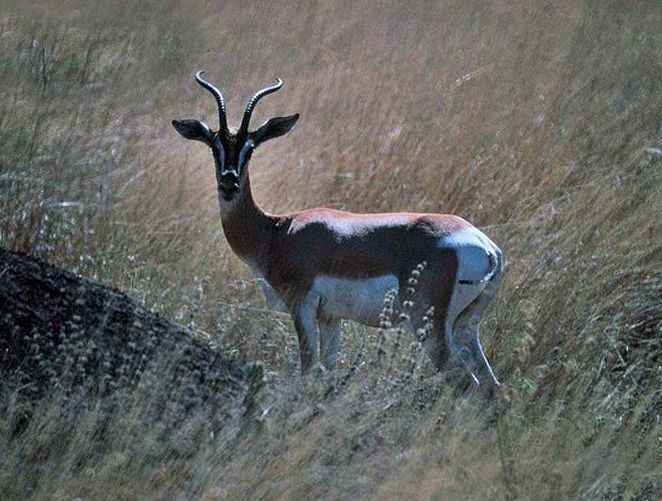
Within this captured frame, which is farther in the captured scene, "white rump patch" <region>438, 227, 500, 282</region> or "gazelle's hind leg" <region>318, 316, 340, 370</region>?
"gazelle's hind leg" <region>318, 316, 340, 370</region>

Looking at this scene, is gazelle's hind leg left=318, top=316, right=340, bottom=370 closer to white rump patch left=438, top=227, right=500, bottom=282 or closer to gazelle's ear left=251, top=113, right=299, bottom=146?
white rump patch left=438, top=227, right=500, bottom=282

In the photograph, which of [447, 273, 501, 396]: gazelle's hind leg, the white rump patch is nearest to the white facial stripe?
the white rump patch

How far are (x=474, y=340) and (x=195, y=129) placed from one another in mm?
1980

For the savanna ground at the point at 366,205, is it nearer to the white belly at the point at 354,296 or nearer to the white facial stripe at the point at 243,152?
the white belly at the point at 354,296

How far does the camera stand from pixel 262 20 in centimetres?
1508

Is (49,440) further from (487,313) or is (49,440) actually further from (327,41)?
(327,41)

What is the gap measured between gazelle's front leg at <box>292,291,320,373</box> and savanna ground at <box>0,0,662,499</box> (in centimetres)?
23

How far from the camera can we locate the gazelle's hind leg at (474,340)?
7516 millimetres

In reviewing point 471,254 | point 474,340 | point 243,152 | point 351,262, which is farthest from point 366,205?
point 471,254

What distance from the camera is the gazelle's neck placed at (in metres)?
8.31

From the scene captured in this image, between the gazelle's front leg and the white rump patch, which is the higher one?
the white rump patch

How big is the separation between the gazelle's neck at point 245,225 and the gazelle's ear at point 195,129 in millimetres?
340

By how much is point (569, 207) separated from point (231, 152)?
9.07ft

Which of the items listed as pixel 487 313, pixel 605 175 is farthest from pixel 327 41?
pixel 487 313
